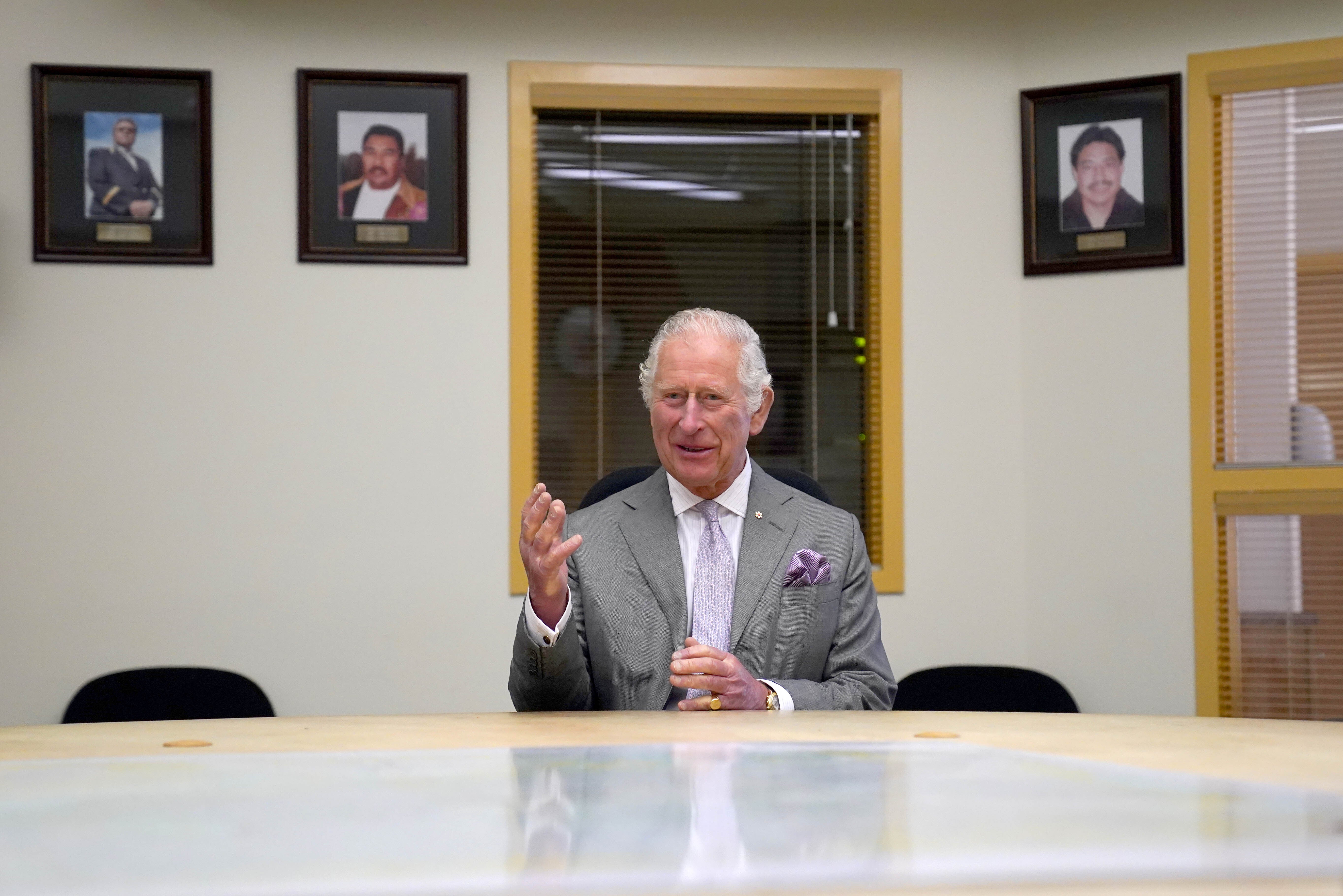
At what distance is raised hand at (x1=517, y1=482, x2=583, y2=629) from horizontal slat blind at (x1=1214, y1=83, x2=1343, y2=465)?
2477mm

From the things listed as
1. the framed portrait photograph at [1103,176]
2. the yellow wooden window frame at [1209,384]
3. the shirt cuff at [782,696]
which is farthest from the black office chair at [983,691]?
the shirt cuff at [782,696]

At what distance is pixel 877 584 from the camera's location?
12.2ft

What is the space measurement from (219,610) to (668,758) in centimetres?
258

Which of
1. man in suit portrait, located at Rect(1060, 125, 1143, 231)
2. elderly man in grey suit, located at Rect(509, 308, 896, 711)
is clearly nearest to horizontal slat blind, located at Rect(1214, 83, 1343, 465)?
man in suit portrait, located at Rect(1060, 125, 1143, 231)

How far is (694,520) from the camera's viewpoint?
2.38 metres

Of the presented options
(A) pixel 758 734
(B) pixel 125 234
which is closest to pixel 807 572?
(A) pixel 758 734

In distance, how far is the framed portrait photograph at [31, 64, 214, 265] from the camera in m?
3.53

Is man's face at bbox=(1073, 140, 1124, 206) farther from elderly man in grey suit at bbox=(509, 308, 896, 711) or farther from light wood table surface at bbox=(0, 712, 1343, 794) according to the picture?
light wood table surface at bbox=(0, 712, 1343, 794)

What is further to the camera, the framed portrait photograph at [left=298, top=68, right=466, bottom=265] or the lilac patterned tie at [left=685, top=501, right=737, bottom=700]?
the framed portrait photograph at [left=298, top=68, right=466, bottom=265]

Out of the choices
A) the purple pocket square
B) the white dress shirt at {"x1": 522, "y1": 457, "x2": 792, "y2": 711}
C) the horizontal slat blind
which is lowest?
the purple pocket square

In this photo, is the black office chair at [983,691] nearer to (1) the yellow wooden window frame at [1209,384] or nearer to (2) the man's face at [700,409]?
(1) the yellow wooden window frame at [1209,384]

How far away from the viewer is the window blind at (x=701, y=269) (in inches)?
149

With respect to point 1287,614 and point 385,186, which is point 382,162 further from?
point 1287,614

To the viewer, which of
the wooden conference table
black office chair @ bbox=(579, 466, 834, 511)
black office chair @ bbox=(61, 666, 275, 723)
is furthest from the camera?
black office chair @ bbox=(61, 666, 275, 723)
